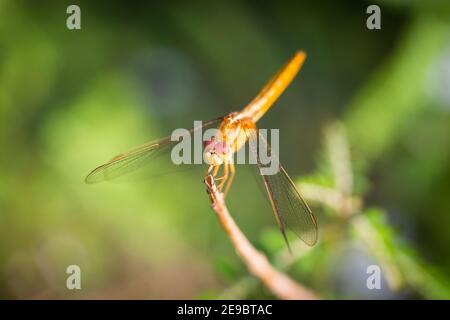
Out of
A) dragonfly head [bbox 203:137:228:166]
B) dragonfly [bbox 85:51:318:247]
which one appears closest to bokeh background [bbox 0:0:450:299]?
dragonfly [bbox 85:51:318:247]

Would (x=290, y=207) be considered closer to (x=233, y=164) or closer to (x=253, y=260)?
(x=253, y=260)

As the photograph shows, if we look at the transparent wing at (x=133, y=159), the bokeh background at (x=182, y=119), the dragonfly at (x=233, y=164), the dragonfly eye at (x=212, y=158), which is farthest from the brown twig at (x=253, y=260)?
the bokeh background at (x=182, y=119)

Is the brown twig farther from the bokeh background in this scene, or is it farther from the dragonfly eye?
the bokeh background

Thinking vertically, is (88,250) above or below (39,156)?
below

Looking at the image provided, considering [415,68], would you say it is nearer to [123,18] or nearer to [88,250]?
[123,18]

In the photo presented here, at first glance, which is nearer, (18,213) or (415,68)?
(415,68)

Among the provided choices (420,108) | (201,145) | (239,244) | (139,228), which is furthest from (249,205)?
(239,244)

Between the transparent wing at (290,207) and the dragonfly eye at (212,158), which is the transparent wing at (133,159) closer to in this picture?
the dragonfly eye at (212,158)
